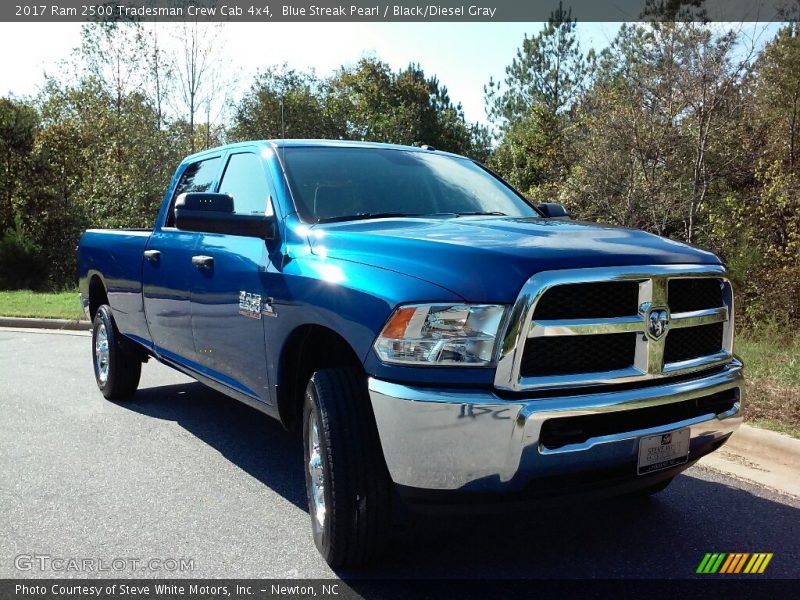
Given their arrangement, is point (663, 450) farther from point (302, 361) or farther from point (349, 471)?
point (302, 361)

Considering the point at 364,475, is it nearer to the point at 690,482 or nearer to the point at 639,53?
the point at 690,482

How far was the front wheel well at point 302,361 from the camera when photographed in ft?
11.4

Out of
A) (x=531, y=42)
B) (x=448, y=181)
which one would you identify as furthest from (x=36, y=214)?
(x=531, y=42)

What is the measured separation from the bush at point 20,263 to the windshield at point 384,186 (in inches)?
710

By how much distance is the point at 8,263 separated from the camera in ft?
65.6

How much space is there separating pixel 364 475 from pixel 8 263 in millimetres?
19830

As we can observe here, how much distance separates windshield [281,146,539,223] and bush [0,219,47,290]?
18.0 meters

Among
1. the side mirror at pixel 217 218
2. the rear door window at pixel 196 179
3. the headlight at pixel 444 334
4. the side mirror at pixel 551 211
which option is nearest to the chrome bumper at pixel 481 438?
the headlight at pixel 444 334

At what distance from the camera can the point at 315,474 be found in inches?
136

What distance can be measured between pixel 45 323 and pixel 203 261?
340 inches

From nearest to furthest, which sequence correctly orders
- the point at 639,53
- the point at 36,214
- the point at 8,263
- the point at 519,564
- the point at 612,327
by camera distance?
the point at 612,327 < the point at 519,564 < the point at 639,53 < the point at 8,263 < the point at 36,214

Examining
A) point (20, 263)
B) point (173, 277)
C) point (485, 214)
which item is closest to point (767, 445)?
point (485, 214)

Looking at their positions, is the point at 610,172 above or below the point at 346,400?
above

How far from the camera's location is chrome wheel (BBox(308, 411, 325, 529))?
11.0 feet
